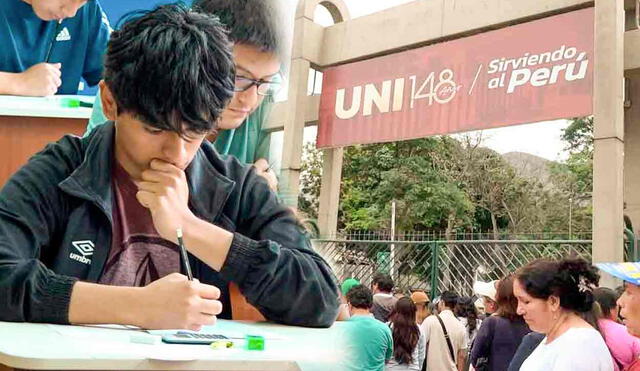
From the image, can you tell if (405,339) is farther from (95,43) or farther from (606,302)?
(95,43)

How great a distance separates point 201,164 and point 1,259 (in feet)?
0.57

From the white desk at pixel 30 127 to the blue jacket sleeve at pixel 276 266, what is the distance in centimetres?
23

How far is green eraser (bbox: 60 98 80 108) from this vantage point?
30.6 inches

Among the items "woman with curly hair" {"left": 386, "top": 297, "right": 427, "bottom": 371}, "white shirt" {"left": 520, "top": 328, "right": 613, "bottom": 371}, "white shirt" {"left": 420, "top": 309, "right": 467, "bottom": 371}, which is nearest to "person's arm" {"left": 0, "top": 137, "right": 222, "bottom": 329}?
"white shirt" {"left": 520, "top": 328, "right": 613, "bottom": 371}

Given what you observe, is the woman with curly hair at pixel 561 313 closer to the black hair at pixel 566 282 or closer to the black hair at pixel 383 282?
the black hair at pixel 566 282

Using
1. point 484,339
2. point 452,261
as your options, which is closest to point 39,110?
point 484,339

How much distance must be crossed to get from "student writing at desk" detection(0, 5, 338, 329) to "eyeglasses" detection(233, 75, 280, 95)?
3 centimetres

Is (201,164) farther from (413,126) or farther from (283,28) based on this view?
(413,126)

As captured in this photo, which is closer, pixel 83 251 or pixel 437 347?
pixel 83 251

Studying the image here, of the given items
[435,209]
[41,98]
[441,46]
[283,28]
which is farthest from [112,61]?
[435,209]

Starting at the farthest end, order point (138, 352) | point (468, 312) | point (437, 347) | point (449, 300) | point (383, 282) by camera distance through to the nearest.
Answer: point (468, 312), point (449, 300), point (383, 282), point (437, 347), point (138, 352)

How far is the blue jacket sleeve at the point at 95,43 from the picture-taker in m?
→ 0.89

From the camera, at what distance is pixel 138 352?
46cm

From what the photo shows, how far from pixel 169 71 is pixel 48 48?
0.47 m
